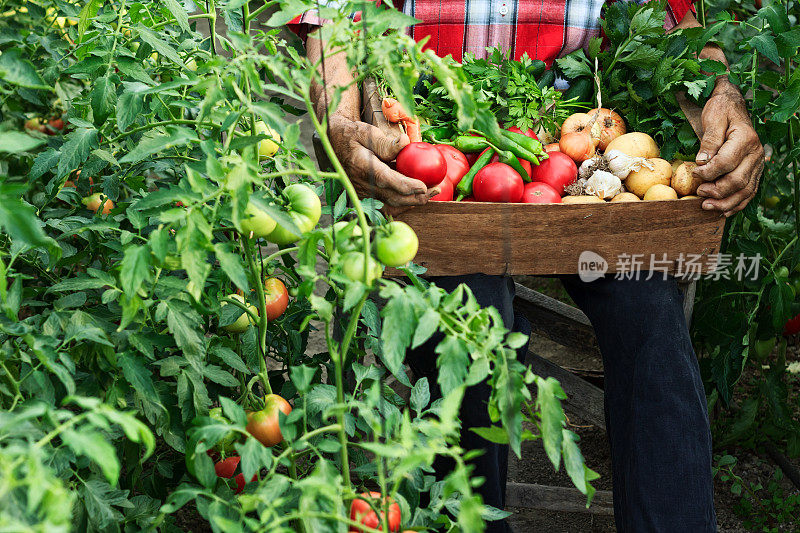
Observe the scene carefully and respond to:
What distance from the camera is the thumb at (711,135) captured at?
144cm

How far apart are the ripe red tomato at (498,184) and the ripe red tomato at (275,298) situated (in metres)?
0.46

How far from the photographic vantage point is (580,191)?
5.00 feet

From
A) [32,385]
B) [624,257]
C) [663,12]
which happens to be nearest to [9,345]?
[32,385]

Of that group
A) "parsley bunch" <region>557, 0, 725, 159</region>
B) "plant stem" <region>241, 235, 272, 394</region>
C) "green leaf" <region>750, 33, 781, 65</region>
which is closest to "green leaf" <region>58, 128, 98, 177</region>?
"plant stem" <region>241, 235, 272, 394</region>

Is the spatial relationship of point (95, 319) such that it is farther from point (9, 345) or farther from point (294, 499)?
point (294, 499)

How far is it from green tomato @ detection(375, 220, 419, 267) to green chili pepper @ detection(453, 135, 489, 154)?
0.85m

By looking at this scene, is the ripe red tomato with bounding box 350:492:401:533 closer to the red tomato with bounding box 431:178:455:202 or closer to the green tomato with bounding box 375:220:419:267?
the green tomato with bounding box 375:220:419:267

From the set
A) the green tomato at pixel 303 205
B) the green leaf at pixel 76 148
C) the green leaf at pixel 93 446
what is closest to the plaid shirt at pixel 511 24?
the green leaf at pixel 76 148

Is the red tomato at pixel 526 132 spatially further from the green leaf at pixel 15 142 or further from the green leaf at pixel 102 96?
the green leaf at pixel 15 142

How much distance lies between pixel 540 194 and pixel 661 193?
0.23m

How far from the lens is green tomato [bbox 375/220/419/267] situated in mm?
744

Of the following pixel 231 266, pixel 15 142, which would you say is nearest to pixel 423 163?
pixel 231 266

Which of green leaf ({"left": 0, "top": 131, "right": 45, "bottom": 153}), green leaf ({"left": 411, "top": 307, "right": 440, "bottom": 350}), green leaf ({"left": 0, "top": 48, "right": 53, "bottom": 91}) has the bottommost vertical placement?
green leaf ({"left": 411, "top": 307, "right": 440, "bottom": 350})

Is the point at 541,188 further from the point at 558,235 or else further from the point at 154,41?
the point at 154,41
